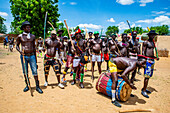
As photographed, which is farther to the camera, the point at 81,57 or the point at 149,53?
the point at 81,57

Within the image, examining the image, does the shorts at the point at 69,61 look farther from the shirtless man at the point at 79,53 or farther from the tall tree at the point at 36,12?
the tall tree at the point at 36,12

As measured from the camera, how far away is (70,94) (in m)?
4.49

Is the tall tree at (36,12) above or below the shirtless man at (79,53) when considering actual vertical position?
above

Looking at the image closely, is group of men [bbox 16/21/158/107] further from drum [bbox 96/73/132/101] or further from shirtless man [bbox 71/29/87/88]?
drum [bbox 96/73/132/101]

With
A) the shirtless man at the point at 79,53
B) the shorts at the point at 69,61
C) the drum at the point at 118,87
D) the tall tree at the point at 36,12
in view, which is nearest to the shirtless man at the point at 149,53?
the drum at the point at 118,87

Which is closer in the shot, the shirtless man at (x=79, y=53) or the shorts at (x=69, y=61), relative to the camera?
the shirtless man at (x=79, y=53)

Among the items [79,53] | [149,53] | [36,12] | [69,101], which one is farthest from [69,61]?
[36,12]

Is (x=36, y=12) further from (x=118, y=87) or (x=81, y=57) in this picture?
(x=118, y=87)

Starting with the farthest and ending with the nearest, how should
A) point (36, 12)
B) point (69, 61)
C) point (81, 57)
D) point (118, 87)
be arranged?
point (36, 12)
point (69, 61)
point (81, 57)
point (118, 87)

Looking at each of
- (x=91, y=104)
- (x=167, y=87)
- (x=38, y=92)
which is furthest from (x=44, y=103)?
(x=167, y=87)

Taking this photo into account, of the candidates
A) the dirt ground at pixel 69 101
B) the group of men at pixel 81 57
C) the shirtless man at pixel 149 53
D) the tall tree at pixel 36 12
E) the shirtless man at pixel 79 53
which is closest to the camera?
the dirt ground at pixel 69 101

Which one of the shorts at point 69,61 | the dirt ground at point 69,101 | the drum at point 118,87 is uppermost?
the shorts at point 69,61

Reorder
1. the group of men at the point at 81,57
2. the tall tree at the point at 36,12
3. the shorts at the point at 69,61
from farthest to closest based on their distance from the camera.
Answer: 1. the tall tree at the point at 36,12
2. the shorts at the point at 69,61
3. the group of men at the point at 81,57

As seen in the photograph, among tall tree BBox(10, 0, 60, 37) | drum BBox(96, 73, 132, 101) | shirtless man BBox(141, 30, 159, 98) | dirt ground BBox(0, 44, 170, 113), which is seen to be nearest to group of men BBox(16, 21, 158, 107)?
shirtless man BBox(141, 30, 159, 98)
